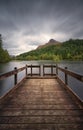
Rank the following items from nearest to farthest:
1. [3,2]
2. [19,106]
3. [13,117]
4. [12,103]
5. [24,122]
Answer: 1. [24,122]
2. [13,117]
3. [19,106]
4. [12,103]
5. [3,2]

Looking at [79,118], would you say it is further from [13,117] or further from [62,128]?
[13,117]

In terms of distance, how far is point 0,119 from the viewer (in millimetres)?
3861

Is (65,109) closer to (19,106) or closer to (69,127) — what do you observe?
(69,127)

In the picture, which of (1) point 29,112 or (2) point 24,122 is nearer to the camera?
(2) point 24,122

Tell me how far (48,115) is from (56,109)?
62 centimetres

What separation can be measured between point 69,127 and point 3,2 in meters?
16.1

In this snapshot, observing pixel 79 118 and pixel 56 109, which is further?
pixel 56 109

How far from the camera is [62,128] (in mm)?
3357

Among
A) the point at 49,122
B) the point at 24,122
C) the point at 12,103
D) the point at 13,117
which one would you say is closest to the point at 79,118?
the point at 49,122

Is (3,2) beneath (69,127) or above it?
above

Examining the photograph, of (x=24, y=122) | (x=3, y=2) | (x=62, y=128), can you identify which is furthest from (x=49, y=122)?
(x=3, y=2)

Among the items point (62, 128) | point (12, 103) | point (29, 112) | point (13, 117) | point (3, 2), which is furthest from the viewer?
point (3, 2)

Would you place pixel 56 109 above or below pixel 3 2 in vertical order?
below

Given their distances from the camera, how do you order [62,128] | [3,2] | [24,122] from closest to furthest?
[62,128] < [24,122] < [3,2]
